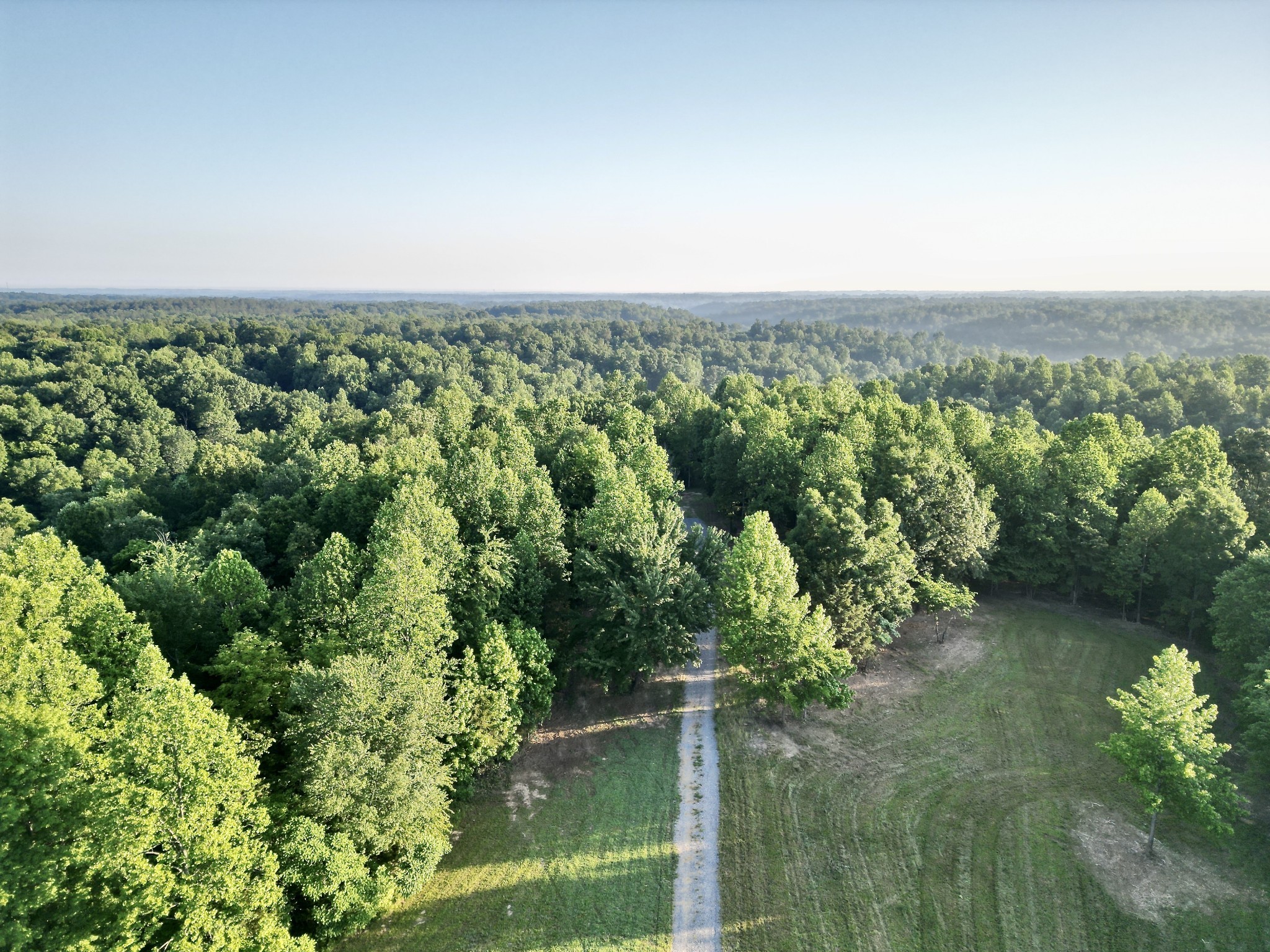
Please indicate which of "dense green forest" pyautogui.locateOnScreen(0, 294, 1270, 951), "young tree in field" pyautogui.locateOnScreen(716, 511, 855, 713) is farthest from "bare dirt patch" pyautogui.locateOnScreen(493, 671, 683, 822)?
"young tree in field" pyautogui.locateOnScreen(716, 511, 855, 713)

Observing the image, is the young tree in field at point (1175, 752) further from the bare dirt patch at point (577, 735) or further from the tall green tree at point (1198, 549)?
the bare dirt patch at point (577, 735)

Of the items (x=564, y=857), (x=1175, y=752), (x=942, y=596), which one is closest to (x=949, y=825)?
(x=1175, y=752)

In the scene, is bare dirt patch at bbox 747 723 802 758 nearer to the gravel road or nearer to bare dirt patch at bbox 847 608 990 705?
the gravel road

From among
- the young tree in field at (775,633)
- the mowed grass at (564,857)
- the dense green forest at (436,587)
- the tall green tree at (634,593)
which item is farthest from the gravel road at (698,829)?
the young tree in field at (775,633)

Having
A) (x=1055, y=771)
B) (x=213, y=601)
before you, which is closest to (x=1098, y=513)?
(x=1055, y=771)

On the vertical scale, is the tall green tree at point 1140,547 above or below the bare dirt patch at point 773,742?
above

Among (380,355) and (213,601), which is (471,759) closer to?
(213,601)
